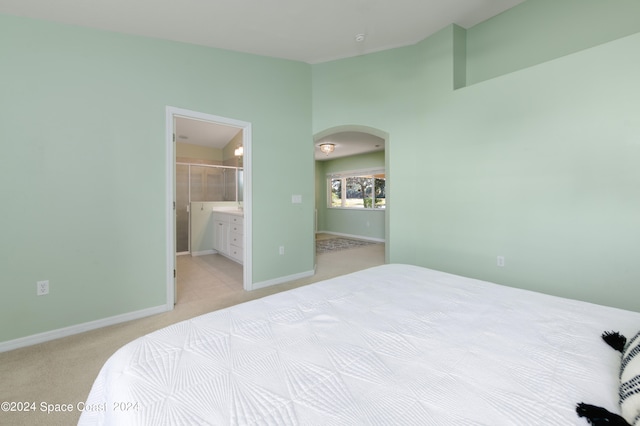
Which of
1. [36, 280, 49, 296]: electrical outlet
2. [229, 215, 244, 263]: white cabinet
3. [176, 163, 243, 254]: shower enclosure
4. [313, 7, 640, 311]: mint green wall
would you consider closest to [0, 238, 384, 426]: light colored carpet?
[36, 280, 49, 296]: electrical outlet

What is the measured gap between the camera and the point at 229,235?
473 centimetres

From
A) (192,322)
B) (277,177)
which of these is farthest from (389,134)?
(192,322)

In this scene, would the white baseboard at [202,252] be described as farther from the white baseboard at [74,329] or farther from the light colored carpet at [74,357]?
the white baseboard at [74,329]

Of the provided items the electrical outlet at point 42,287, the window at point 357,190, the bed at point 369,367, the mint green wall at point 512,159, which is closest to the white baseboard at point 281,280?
the mint green wall at point 512,159

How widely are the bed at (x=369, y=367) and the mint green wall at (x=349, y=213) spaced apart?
5.96 m

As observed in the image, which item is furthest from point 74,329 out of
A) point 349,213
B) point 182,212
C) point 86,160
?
point 349,213

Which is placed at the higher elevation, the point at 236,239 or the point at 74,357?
the point at 236,239

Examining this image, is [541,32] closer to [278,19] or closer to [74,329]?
[278,19]

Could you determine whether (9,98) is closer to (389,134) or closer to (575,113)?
(389,134)

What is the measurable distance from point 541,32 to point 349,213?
5.75 m

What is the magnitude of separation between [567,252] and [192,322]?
9.65ft

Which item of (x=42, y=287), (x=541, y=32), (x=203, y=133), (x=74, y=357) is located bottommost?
(x=74, y=357)

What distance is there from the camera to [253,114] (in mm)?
3229

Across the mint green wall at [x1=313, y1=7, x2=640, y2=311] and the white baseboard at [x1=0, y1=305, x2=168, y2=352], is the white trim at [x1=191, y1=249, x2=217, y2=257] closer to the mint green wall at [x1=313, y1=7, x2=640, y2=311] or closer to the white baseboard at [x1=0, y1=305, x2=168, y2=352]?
the white baseboard at [x1=0, y1=305, x2=168, y2=352]
